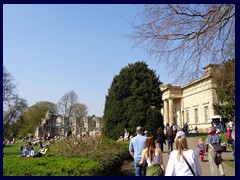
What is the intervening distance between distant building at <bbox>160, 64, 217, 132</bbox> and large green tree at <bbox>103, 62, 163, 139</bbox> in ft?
44.0

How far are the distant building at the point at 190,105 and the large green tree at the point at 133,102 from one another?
44.0 feet

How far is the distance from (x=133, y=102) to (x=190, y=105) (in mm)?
28759

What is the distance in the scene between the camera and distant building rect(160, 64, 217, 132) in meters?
47.1

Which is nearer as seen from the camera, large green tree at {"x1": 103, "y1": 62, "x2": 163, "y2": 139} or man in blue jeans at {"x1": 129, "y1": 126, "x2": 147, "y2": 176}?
man in blue jeans at {"x1": 129, "y1": 126, "x2": 147, "y2": 176}

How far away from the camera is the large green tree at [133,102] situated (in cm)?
2845

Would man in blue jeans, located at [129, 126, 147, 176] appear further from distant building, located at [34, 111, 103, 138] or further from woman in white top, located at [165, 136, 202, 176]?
distant building, located at [34, 111, 103, 138]

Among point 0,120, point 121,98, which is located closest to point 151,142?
point 0,120

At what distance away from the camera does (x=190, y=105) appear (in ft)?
183

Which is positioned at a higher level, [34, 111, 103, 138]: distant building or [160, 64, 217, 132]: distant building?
[160, 64, 217, 132]: distant building

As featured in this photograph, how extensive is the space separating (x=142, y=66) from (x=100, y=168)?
76.6 feet

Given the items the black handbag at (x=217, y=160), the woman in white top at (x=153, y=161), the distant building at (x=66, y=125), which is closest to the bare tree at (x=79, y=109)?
the distant building at (x=66, y=125)

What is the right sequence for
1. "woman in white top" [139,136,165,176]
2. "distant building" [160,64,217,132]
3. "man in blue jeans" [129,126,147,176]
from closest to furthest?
"woman in white top" [139,136,165,176] → "man in blue jeans" [129,126,147,176] → "distant building" [160,64,217,132]

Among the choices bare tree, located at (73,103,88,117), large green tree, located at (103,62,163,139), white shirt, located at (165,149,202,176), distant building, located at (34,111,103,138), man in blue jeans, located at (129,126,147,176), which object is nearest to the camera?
white shirt, located at (165,149,202,176)

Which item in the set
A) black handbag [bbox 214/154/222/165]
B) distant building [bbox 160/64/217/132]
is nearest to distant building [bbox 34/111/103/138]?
distant building [bbox 160/64/217/132]
